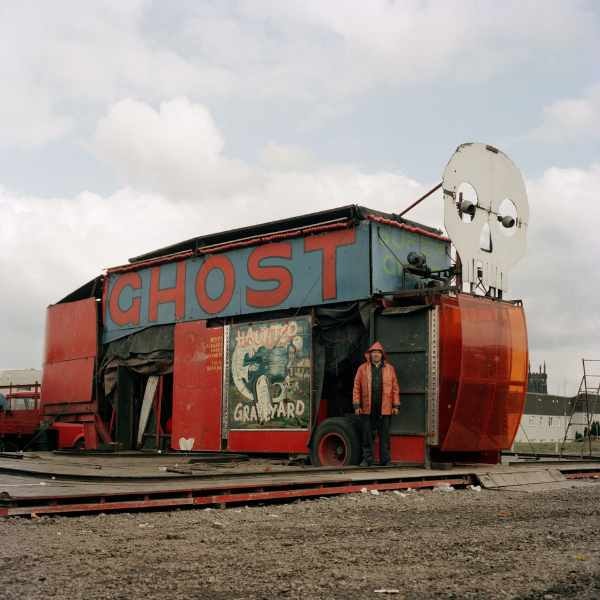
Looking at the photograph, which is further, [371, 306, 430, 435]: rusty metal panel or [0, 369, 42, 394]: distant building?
[0, 369, 42, 394]: distant building

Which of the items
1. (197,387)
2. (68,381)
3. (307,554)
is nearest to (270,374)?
(197,387)

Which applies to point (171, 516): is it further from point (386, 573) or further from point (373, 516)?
point (386, 573)

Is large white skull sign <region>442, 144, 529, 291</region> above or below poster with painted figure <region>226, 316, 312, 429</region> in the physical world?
above

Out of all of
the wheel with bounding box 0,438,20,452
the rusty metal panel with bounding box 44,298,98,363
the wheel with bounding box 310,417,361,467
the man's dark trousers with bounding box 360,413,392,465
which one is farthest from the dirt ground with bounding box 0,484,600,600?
the wheel with bounding box 0,438,20,452

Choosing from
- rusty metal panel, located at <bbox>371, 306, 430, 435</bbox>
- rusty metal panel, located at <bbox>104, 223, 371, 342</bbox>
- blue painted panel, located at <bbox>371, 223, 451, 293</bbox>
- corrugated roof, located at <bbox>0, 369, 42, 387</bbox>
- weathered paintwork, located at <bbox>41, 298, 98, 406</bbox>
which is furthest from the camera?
corrugated roof, located at <bbox>0, 369, 42, 387</bbox>

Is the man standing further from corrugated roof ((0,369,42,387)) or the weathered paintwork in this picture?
corrugated roof ((0,369,42,387))

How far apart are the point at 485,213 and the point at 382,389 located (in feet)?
13.6

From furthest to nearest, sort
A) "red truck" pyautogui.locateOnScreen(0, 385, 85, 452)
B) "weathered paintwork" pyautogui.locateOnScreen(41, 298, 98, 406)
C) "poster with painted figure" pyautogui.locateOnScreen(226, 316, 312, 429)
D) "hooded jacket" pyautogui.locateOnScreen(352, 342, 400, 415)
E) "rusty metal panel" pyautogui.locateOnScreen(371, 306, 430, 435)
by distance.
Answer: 1. "red truck" pyautogui.locateOnScreen(0, 385, 85, 452)
2. "weathered paintwork" pyautogui.locateOnScreen(41, 298, 98, 406)
3. "poster with painted figure" pyautogui.locateOnScreen(226, 316, 312, 429)
4. "rusty metal panel" pyautogui.locateOnScreen(371, 306, 430, 435)
5. "hooded jacket" pyautogui.locateOnScreen(352, 342, 400, 415)

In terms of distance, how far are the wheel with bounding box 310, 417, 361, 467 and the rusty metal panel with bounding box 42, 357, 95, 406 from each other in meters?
8.25

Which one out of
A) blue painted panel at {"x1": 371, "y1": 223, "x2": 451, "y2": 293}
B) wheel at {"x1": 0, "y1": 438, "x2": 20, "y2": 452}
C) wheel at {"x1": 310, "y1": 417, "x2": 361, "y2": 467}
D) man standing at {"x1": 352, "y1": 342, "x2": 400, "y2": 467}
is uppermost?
blue painted panel at {"x1": 371, "y1": 223, "x2": 451, "y2": 293}

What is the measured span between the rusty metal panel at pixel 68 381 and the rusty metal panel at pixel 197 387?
3.57 m

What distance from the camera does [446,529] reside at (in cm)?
768

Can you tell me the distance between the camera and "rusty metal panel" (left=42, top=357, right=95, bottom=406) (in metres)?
21.3

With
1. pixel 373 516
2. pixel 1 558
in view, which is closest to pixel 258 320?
pixel 373 516
